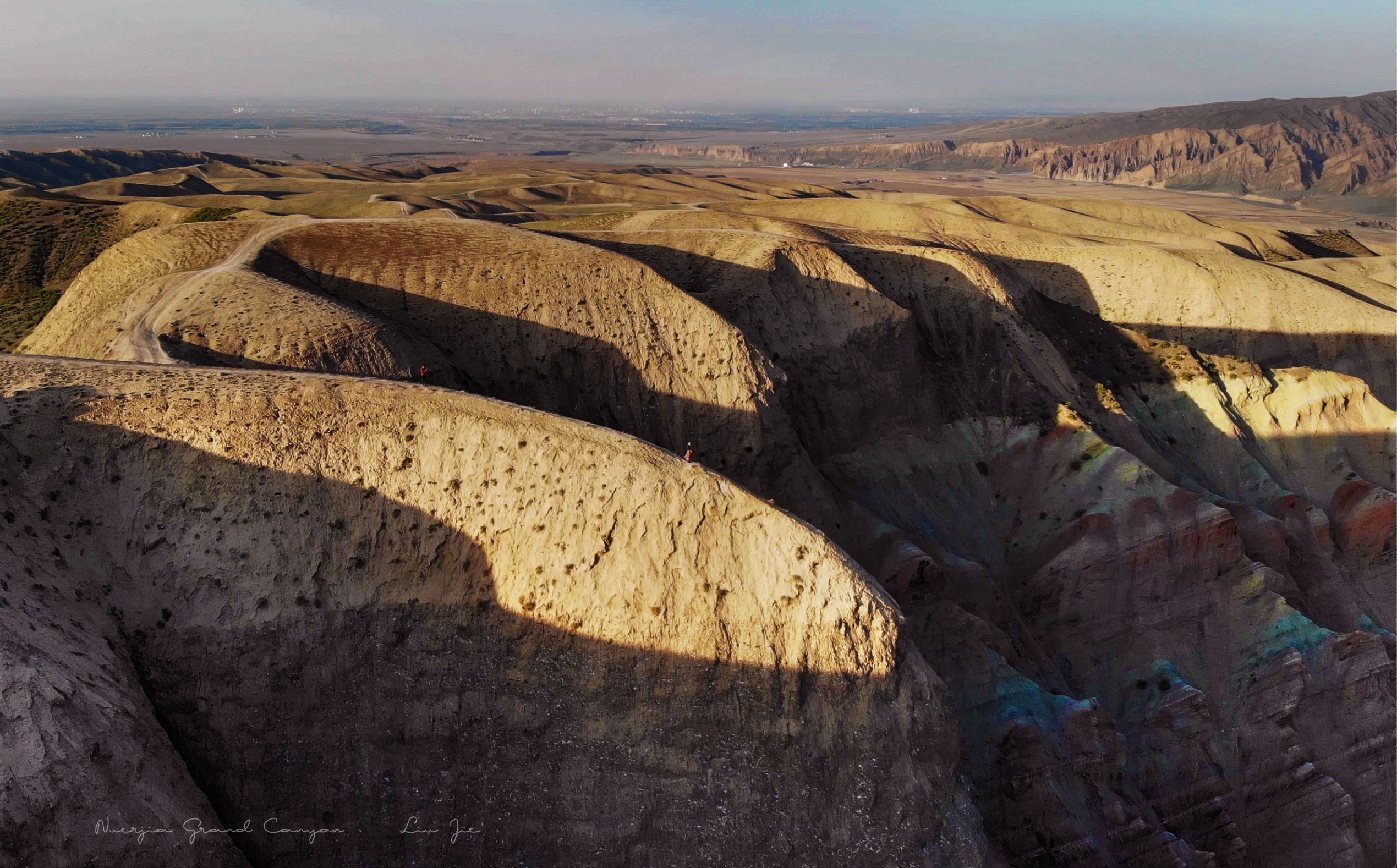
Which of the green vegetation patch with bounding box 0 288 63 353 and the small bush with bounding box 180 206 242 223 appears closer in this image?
the green vegetation patch with bounding box 0 288 63 353

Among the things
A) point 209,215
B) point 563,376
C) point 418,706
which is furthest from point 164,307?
point 209,215

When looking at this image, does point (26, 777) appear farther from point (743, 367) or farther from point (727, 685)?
point (743, 367)

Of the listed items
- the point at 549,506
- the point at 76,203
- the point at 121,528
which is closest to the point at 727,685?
the point at 549,506

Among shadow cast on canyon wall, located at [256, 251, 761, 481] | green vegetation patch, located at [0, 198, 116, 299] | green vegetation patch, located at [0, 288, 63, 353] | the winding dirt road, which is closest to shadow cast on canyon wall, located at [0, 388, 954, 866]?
the winding dirt road

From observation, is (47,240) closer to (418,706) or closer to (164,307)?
(164,307)

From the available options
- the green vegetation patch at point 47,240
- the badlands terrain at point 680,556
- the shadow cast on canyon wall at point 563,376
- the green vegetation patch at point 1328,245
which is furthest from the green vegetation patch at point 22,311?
the green vegetation patch at point 1328,245

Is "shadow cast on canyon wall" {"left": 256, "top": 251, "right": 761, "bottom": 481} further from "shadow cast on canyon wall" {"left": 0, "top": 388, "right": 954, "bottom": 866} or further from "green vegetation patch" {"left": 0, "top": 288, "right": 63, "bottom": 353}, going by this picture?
"green vegetation patch" {"left": 0, "top": 288, "right": 63, "bottom": 353}
